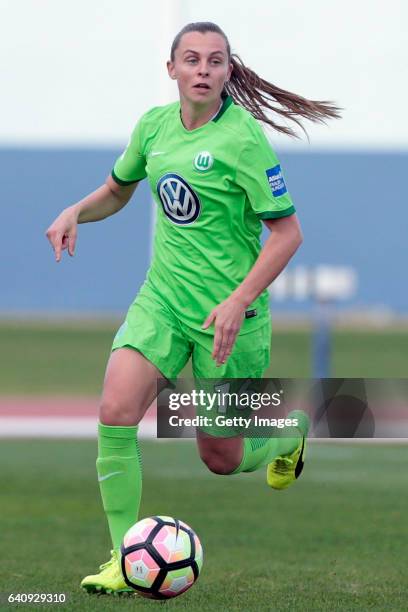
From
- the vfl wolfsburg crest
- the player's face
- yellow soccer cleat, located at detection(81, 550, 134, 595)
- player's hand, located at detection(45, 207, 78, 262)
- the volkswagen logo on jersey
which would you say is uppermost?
the player's face

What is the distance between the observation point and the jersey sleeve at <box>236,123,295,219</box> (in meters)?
5.53

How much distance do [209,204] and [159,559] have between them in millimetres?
1500

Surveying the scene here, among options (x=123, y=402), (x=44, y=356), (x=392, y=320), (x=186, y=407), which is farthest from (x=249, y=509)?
(x=392, y=320)

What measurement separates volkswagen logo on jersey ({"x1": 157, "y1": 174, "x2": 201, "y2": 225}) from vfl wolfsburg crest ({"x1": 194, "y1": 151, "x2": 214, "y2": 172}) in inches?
3.4

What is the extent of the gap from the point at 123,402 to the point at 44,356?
20.9m

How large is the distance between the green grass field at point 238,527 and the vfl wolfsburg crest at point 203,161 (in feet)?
5.88

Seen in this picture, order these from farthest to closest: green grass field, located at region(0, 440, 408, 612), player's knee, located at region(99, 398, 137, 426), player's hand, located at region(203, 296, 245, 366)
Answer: green grass field, located at region(0, 440, 408, 612), player's knee, located at region(99, 398, 137, 426), player's hand, located at region(203, 296, 245, 366)

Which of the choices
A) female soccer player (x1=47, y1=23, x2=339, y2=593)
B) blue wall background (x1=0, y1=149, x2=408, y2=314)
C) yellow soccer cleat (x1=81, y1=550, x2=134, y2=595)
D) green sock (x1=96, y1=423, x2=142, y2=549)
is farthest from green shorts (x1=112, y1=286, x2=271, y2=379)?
blue wall background (x1=0, y1=149, x2=408, y2=314)

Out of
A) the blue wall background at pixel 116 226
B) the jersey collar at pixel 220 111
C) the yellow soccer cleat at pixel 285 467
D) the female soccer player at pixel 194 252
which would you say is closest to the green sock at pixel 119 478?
the female soccer player at pixel 194 252

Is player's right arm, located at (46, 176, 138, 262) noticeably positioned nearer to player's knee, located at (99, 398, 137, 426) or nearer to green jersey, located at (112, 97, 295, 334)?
green jersey, located at (112, 97, 295, 334)

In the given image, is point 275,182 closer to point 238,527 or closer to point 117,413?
point 117,413

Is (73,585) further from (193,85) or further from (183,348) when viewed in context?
(193,85)

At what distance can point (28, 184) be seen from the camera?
40.9 meters

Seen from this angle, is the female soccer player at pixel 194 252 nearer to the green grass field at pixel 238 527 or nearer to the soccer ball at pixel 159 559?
the soccer ball at pixel 159 559
